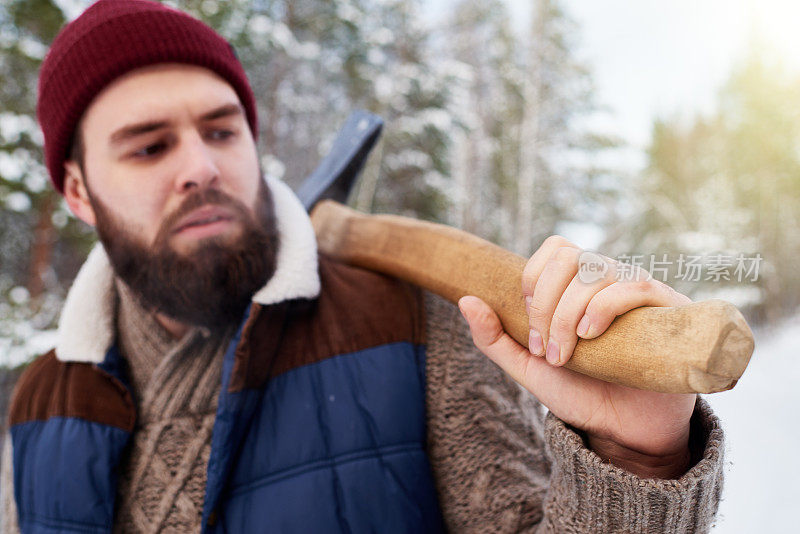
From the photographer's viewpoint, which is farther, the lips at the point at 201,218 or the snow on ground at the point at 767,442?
the snow on ground at the point at 767,442

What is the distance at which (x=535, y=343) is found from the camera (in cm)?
78

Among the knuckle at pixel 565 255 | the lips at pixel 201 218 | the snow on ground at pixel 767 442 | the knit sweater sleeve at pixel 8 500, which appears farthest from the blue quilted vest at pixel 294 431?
the snow on ground at pixel 767 442

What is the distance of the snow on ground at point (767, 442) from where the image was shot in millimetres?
3303

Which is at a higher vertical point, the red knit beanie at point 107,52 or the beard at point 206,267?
the red knit beanie at point 107,52

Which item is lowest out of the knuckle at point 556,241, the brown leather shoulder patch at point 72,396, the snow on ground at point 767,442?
the snow on ground at point 767,442

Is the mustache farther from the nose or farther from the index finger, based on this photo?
the index finger

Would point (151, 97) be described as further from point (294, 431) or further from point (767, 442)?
point (767, 442)

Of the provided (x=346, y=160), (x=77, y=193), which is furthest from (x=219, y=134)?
(x=77, y=193)

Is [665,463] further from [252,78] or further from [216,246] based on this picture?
[252,78]

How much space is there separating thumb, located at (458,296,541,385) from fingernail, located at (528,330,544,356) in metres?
0.09

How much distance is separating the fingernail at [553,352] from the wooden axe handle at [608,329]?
0.09 ft

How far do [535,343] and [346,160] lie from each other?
1.28 meters

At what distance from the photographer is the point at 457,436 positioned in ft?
4.11

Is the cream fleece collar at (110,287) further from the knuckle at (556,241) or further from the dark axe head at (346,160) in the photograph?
the knuckle at (556,241)
